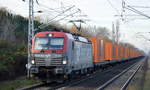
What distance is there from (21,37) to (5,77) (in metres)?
13.9

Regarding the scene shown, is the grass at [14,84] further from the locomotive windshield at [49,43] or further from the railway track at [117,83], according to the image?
the railway track at [117,83]

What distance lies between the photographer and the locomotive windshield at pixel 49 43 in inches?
786

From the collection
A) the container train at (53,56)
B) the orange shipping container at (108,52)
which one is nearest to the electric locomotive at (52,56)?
the container train at (53,56)

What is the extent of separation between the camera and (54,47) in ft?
65.6

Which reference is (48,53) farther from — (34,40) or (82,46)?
(82,46)

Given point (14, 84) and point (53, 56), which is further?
point (53, 56)

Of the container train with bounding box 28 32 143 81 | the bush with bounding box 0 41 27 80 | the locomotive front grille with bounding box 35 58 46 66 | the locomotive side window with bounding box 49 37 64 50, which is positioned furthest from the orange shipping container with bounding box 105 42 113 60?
the locomotive front grille with bounding box 35 58 46 66

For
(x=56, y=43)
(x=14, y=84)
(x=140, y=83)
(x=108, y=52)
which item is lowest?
(x=140, y=83)

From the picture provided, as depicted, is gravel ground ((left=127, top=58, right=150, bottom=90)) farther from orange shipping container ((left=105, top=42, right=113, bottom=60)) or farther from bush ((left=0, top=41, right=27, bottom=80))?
orange shipping container ((left=105, top=42, right=113, bottom=60))

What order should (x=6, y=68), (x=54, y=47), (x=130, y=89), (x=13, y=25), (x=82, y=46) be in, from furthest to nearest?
(x=13, y=25), (x=82, y=46), (x=6, y=68), (x=54, y=47), (x=130, y=89)

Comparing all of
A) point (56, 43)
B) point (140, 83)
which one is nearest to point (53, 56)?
point (56, 43)

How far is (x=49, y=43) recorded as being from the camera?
66.0 ft

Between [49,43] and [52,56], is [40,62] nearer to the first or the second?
[52,56]

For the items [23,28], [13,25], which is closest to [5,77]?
[13,25]
